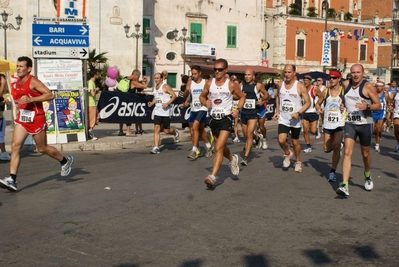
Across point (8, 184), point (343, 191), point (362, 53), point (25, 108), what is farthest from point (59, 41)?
point (362, 53)

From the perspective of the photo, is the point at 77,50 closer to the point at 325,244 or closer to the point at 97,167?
the point at 97,167

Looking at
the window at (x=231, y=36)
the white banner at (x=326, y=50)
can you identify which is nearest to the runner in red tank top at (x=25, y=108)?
the white banner at (x=326, y=50)

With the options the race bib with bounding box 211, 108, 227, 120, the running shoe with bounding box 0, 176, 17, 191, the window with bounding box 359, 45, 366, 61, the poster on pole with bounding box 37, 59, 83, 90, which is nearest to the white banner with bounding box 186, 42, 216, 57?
the window with bounding box 359, 45, 366, 61

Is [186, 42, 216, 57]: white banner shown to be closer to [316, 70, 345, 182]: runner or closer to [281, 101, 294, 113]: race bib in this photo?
[281, 101, 294, 113]: race bib

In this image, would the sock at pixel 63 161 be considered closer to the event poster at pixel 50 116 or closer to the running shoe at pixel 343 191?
the running shoe at pixel 343 191

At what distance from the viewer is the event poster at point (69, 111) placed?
15.2 m

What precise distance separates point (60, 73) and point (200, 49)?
3258cm

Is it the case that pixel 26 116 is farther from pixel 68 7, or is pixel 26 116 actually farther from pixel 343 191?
pixel 68 7

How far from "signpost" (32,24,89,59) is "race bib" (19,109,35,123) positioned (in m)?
6.22

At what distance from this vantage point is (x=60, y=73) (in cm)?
1524

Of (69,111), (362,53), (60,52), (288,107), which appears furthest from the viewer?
(362,53)

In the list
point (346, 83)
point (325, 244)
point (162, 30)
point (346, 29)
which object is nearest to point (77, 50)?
point (346, 83)

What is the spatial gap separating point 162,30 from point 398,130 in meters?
33.3

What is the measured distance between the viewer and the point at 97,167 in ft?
38.3
